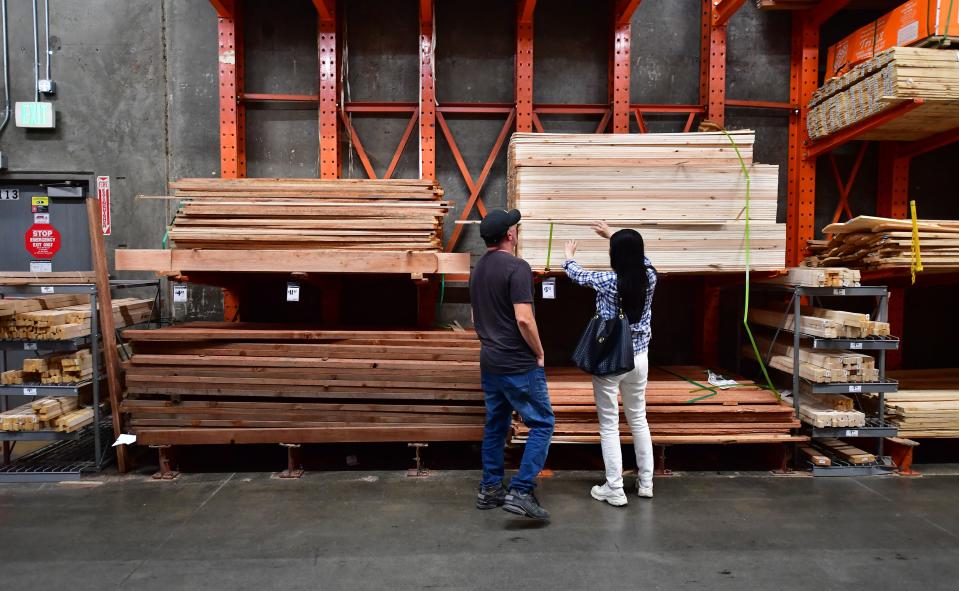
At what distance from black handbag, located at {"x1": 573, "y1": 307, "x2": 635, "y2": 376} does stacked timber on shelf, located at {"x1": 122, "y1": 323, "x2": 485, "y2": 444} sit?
119 centimetres

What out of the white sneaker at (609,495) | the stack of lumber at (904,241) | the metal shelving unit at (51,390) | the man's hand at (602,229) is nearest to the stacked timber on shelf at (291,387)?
the metal shelving unit at (51,390)

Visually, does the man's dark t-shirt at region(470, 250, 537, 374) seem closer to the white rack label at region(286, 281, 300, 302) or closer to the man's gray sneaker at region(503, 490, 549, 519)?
the man's gray sneaker at region(503, 490, 549, 519)

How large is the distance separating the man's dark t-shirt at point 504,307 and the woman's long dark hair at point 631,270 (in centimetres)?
67

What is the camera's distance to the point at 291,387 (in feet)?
15.9

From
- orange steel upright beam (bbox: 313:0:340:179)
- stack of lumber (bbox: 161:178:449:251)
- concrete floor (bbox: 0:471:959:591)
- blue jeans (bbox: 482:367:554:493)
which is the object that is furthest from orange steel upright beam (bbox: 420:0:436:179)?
concrete floor (bbox: 0:471:959:591)

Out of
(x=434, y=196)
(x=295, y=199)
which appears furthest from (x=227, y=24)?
(x=434, y=196)

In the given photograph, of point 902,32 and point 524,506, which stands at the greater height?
point 902,32

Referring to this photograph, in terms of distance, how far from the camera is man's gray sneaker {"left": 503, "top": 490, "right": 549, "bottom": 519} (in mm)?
3895

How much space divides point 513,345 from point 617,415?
3.38ft

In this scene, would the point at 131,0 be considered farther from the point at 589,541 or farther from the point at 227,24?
the point at 589,541

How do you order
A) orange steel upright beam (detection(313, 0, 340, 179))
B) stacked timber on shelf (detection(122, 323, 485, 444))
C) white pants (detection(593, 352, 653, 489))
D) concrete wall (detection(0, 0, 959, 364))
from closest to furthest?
white pants (detection(593, 352, 653, 489)) < stacked timber on shelf (detection(122, 323, 485, 444)) < orange steel upright beam (detection(313, 0, 340, 179)) < concrete wall (detection(0, 0, 959, 364))

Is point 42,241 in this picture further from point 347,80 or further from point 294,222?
point 347,80

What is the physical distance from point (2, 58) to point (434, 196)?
5333 millimetres

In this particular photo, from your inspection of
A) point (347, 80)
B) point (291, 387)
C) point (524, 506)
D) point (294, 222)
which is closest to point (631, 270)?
point (524, 506)
